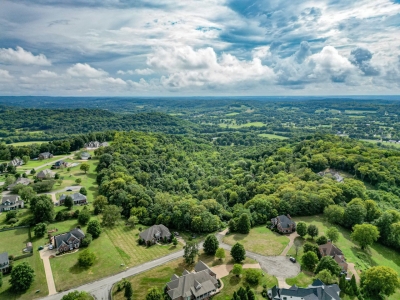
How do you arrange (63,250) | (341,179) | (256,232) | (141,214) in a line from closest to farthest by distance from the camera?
1. (63,250)
2. (256,232)
3. (141,214)
4. (341,179)

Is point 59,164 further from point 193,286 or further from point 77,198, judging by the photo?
point 193,286

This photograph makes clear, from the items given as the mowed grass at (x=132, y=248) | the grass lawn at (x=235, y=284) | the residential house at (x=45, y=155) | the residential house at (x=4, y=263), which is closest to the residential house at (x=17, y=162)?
the residential house at (x=45, y=155)

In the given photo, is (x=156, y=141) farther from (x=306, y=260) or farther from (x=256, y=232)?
(x=306, y=260)

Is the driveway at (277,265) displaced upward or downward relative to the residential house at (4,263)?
downward

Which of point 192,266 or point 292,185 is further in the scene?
point 292,185

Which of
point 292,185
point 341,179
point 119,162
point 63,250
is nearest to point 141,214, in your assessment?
point 63,250

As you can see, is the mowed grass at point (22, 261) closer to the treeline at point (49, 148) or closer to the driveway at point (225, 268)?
the driveway at point (225, 268)

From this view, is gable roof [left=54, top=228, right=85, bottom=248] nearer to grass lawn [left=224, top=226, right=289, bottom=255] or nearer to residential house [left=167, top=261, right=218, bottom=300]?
residential house [left=167, top=261, right=218, bottom=300]
